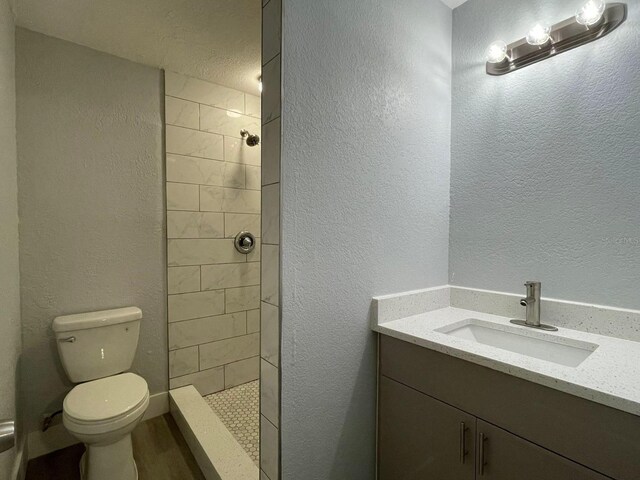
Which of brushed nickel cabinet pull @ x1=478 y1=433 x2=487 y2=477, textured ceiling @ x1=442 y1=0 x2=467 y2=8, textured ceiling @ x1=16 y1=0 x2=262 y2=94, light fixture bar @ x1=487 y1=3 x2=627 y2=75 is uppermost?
textured ceiling @ x1=442 y1=0 x2=467 y2=8

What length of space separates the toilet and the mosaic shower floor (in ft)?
1.78

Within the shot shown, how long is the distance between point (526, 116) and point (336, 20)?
0.95 meters

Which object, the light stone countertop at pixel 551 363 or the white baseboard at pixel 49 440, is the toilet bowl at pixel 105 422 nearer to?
the white baseboard at pixel 49 440

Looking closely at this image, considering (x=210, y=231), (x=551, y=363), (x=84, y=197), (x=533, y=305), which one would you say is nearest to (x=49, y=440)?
(x=84, y=197)

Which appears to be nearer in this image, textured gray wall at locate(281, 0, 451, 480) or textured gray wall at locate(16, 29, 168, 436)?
textured gray wall at locate(281, 0, 451, 480)

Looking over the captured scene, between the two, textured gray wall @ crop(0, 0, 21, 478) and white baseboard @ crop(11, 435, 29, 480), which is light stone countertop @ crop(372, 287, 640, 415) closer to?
textured gray wall @ crop(0, 0, 21, 478)

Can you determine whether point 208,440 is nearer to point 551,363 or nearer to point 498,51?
point 551,363

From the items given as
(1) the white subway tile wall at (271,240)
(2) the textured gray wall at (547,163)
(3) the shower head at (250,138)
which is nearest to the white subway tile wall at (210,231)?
(3) the shower head at (250,138)

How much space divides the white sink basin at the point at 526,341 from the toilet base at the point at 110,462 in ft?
5.25

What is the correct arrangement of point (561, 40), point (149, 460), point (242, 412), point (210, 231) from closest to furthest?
1. point (561, 40)
2. point (149, 460)
3. point (242, 412)
4. point (210, 231)

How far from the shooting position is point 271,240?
1093mm

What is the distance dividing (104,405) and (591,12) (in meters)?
2.62

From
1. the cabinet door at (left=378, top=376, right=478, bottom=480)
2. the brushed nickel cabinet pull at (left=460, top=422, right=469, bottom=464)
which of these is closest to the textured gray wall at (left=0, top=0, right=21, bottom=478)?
the cabinet door at (left=378, top=376, right=478, bottom=480)

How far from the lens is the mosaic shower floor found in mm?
1755
